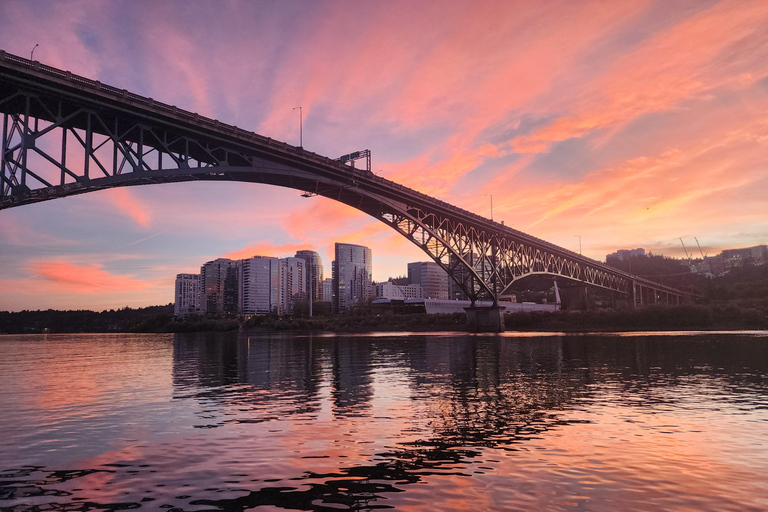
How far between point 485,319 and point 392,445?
80889mm

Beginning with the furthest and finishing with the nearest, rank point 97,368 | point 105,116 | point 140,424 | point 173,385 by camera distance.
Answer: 1. point 105,116
2. point 97,368
3. point 173,385
4. point 140,424

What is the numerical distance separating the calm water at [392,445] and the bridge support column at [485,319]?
215ft

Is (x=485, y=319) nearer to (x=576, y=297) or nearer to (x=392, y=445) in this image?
(x=576, y=297)

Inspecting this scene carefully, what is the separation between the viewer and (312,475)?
8.93m

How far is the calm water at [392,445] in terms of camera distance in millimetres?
7770

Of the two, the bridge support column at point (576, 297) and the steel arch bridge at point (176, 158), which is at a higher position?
the steel arch bridge at point (176, 158)

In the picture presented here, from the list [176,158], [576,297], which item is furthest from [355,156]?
[576,297]

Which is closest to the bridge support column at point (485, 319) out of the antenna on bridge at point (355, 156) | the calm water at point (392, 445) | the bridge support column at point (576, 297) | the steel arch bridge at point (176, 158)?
the steel arch bridge at point (176, 158)

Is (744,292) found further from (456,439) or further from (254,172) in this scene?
(456,439)

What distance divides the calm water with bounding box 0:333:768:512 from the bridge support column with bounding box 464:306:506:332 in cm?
6551

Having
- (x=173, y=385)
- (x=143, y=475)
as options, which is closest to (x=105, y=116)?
(x=173, y=385)

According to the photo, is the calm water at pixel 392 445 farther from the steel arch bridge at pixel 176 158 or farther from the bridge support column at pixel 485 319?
the bridge support column at pixel 485 319

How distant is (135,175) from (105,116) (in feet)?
18.4

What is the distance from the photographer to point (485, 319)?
294ft
